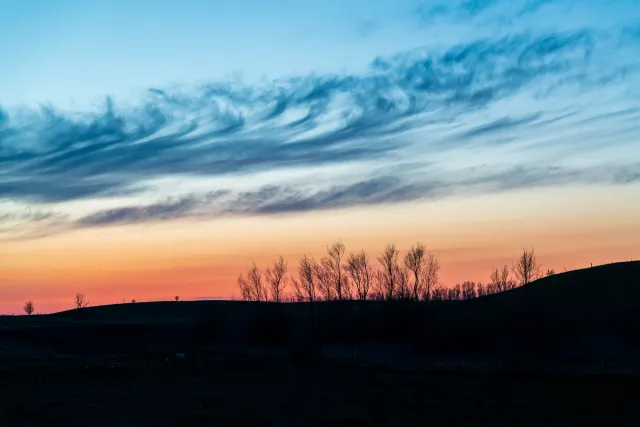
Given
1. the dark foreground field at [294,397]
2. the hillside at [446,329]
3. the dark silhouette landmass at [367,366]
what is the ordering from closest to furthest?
1. the dark foreground field at [294,397]
2. the dark silhouette landmass at [367,366]
3. the hillside at [446,329]

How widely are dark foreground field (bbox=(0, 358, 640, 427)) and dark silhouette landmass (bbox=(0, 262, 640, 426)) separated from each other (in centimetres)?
9

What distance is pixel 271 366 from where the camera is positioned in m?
45.6

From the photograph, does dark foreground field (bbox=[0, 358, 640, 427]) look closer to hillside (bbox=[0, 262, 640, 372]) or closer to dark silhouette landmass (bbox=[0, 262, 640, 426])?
dark silhouette landmass (bbox=[0, 262, 640, 426])

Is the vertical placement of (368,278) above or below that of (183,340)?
above

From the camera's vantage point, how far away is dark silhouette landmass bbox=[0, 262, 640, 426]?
26719mm

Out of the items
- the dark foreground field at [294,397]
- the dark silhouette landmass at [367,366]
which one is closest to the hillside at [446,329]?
the dark silhouette landmass at [367,366]

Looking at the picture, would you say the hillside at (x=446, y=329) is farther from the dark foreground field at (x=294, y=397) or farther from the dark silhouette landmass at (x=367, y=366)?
the dark foreground field at (x=294, y=397)

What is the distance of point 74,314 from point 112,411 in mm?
134109

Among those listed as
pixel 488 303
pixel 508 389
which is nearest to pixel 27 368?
pixel 508 389

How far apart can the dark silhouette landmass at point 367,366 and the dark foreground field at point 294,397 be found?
0.09 meters

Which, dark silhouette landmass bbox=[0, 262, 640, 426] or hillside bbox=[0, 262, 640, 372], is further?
hillside bbox=[0, 262, 640, 372]

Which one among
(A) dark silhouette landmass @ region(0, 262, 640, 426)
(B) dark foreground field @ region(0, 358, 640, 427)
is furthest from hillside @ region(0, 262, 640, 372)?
(B) dark foreground field @ region(0, 358, 640, 427)

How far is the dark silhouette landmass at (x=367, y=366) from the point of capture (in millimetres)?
26719

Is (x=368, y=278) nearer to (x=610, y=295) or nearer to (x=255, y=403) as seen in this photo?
(x=610, y=295)
